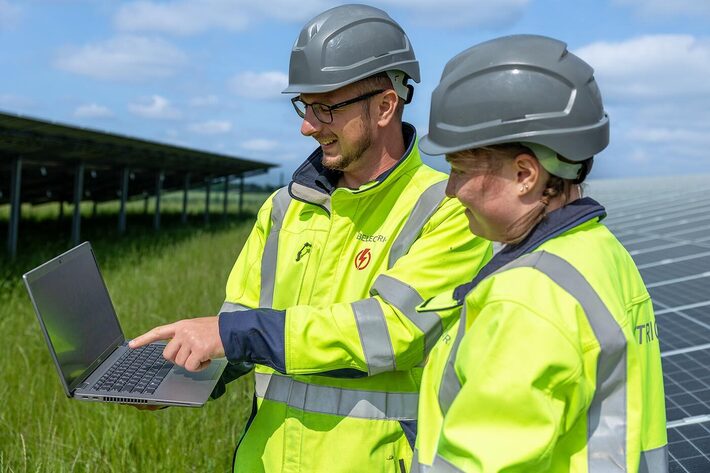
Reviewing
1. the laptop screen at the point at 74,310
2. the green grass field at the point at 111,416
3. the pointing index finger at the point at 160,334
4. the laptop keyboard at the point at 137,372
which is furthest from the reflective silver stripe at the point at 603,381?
the green grass field at the point at 111,416

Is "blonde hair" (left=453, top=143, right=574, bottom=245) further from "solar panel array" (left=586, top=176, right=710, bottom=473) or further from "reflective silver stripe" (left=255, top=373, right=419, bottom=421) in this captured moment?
"reflective silver stripe" (left=255, top=373, right=419, bottom=421)

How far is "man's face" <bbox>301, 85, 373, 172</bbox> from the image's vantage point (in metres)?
2.28

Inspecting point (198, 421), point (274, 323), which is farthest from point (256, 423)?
point (198, 421)

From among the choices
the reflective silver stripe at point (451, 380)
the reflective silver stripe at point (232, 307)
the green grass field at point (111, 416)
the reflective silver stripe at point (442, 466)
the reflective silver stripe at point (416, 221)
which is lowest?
the green grass field at point (111, 416)

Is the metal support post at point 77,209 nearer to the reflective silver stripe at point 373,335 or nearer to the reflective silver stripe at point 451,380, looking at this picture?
the reflective silver stripe at point 373,335

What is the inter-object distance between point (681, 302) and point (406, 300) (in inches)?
150

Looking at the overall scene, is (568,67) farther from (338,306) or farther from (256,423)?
(256,423)

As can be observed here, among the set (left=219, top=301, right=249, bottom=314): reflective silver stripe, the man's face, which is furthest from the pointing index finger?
the man's face

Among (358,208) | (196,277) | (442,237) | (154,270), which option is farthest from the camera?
(154,270)

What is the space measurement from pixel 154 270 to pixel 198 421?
6845mm

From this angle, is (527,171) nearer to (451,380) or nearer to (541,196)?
(541,196)

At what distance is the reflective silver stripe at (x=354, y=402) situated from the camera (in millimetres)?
2158

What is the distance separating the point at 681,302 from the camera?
17.1ft

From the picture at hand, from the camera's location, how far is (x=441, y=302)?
168 centimetres
